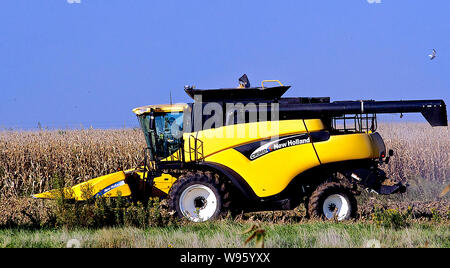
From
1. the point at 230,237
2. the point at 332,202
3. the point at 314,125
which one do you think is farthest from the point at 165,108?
the point at 230,237

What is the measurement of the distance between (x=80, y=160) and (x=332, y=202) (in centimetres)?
860

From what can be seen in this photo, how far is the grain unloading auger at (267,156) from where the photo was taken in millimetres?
10242

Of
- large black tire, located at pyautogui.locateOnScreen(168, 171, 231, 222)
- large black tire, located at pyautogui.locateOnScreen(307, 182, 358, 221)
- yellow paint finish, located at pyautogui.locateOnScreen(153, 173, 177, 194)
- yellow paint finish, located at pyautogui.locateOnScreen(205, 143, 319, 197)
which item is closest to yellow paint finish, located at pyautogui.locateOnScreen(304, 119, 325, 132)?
yellow paint finish, located at pyautogui.locateOnScreen(205, 143, 319, 197)

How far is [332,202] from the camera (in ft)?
33.9

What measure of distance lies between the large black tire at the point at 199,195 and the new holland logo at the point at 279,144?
0.83 m

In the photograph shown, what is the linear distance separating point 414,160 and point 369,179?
24.2 feet

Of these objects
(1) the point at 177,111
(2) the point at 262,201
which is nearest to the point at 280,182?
(2) the point at 262,201

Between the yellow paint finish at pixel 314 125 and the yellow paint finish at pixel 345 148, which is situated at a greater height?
the yellow paint finish at pixel 314 125

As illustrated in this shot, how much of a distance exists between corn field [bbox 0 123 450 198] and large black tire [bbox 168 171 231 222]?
20.4ft

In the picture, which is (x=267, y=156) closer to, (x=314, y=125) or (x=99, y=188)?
(x=314, y=125)

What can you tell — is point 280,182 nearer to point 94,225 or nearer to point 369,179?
point 369,179

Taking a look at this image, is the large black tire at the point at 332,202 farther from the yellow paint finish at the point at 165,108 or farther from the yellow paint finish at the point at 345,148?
the yellow paint finish at the point at 165,108

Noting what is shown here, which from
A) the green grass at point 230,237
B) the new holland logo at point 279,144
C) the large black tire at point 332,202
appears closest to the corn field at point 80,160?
the large black tire at point 332,202
